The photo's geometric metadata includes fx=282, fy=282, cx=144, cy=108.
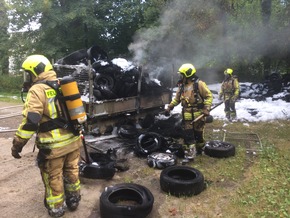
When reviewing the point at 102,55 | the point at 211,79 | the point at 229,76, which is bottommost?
the point at 211,79

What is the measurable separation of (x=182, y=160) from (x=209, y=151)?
632 mm

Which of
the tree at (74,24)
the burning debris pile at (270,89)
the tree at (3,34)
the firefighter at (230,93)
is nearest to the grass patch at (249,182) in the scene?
the firefighter at (230,93)

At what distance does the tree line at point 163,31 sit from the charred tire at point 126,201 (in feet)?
18.5

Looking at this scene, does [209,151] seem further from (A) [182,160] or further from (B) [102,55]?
(B) [102,55]

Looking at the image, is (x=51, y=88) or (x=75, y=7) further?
(x=75, y=7)

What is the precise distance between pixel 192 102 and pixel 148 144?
56.6 inches

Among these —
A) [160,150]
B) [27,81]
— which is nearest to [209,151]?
[160,150]

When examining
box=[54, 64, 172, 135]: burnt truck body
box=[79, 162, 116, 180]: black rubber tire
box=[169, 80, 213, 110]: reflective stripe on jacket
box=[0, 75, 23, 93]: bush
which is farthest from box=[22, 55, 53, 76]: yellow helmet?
box=[0, 75, 23, 93]: bush

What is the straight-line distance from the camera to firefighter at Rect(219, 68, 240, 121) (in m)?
9.36

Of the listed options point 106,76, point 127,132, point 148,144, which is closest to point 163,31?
point 106,76

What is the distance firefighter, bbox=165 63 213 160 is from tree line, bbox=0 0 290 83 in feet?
12.0

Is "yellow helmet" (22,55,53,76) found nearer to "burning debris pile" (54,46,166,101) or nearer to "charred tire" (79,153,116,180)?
"charred tire" (79,153,116,180)

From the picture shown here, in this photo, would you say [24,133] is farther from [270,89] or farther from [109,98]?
[270,89]

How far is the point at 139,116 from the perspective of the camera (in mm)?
7777
